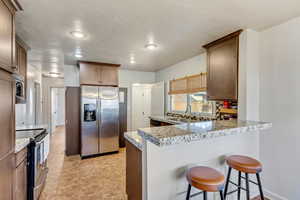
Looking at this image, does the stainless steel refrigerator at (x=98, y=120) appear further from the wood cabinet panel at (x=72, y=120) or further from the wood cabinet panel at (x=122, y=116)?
the wood cabinet panel at (x=122, y=116)

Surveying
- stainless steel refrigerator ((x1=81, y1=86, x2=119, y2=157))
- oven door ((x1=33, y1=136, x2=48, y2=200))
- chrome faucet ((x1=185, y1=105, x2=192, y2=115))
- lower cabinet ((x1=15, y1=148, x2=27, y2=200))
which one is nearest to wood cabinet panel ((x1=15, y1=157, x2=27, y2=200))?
lower cabinet ((x1=15, y1=148, x2=27, y2=200))

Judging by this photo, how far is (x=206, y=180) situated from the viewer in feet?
4.12

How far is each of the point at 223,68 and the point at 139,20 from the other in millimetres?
1535

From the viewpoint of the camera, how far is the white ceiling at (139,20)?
1653 millimetres

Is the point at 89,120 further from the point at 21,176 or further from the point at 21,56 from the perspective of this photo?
the point at 21,176

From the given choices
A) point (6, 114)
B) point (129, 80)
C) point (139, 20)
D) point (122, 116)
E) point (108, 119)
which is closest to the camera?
point (6, 114)

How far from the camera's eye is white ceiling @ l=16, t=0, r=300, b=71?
1653mm

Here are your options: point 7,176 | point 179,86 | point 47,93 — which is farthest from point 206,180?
point 47,93

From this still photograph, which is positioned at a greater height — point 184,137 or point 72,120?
point 184,137

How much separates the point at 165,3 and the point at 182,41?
1121 mm

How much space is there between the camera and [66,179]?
9.22ft

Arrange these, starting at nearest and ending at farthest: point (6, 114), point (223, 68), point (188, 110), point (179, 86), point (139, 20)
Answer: point (6, 114)
point (139, 20)
point (223, 68)
point (188, 110)
point (179, 86)

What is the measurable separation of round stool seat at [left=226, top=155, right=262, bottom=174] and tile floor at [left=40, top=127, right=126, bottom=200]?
5.39ft

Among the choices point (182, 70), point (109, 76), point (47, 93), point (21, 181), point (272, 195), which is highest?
point (182, 70)
